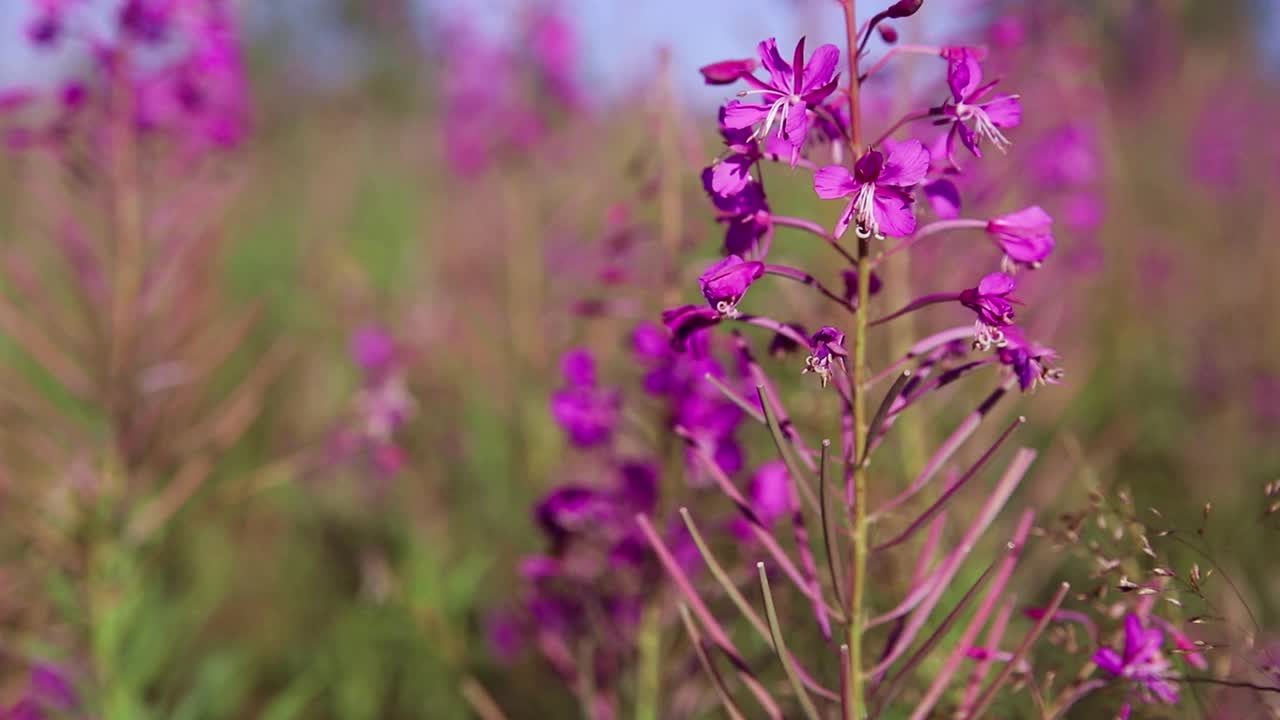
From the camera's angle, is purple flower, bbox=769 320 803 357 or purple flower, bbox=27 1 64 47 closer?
purple flower, bbox=769 320 803 357

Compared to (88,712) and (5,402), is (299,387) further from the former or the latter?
(88,712)

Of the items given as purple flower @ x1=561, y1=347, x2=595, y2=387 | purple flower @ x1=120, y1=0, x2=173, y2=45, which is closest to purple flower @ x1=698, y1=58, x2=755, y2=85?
purple flower @ x1=561, y1=347, x2=595, y2=387

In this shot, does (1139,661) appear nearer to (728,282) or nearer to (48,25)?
(728,282)

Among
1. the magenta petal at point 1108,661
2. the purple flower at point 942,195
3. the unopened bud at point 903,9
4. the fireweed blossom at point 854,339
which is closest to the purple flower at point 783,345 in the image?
the fireweed blossom at point 854,339

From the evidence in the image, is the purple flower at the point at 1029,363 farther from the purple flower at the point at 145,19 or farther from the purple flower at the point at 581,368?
the purple flower at the point at 145,19

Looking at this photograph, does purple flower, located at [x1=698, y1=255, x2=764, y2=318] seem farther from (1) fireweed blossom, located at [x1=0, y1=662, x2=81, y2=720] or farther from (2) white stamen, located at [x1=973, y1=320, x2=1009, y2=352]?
(1) fireweed blossom, located at [x1=0, y1=662, x2=81, y2=720]
